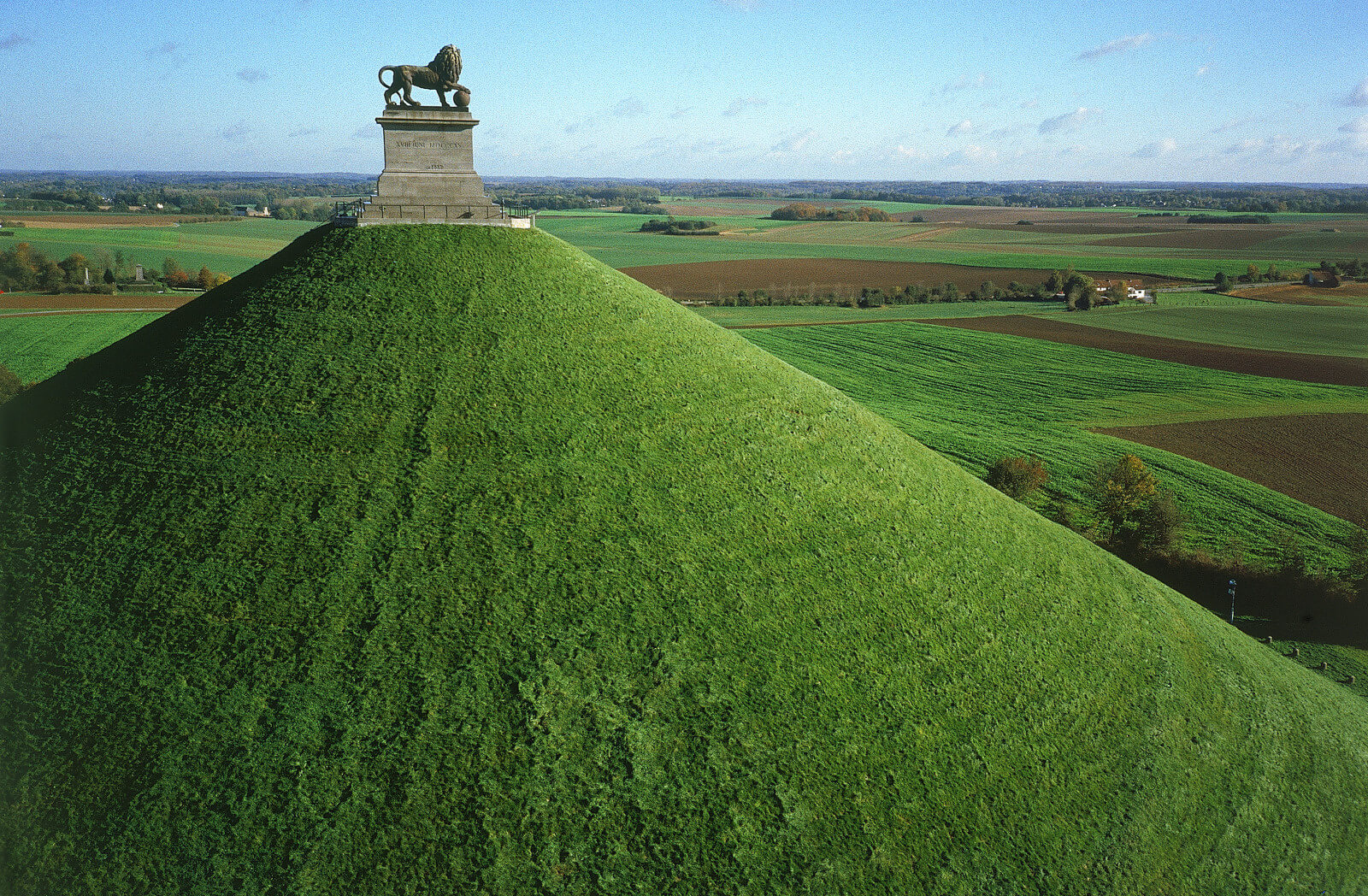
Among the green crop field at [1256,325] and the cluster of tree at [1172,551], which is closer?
the cluster of tree at [1172,551]

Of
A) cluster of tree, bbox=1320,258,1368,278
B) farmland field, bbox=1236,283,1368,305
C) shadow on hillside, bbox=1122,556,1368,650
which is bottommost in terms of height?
shadow on hillside, bbox=1122,556,1368,650

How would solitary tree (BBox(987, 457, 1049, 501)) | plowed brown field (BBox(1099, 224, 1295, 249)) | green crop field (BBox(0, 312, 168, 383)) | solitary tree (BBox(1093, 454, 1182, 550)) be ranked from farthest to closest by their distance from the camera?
plowed brown field (BBox(1099, 224, 1295, 249)) < green crop field (BBox(0, 312, 168, 383)) < solitary tree (BBox(987, 457, 1049, 501)) < solitary tree (BBox(1093, 454, 1182, 550))

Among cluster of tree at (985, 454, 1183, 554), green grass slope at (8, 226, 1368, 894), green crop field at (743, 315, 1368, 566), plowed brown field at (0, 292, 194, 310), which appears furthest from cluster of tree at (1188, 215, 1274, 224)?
plowed brown field at (0, 292, 194, 310)

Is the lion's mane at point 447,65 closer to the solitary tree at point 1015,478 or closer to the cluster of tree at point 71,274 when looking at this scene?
the solitary tree at point 1015,478

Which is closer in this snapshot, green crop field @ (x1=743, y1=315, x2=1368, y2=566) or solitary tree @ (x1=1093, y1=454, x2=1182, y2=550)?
solitary tree @ (x1=1093, y1=454, x2=1182, y2=550)

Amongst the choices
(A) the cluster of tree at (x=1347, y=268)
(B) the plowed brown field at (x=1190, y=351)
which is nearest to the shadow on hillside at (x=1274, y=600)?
(B) the plowed brown field at (x=1190, y=351)

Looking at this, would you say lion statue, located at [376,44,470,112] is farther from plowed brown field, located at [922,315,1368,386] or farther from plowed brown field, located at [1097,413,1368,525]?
plowed brown field, located at [922,315,1368,386]

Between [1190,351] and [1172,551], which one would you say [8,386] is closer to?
[1172,551]

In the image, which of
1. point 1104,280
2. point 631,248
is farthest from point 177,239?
point 1104,280
